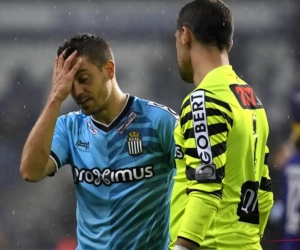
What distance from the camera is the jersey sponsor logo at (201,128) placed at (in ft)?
8.91

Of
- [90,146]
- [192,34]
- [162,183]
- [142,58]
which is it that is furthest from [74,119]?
[142,58]

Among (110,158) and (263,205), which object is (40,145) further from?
(263,205)

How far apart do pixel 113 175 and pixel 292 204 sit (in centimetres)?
193

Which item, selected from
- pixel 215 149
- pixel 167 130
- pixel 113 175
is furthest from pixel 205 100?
pixel 113 175

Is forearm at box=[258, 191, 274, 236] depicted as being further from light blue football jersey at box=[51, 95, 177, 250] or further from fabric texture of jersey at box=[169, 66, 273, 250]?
light blue football jersey at box=[51, 95, 177, 250]

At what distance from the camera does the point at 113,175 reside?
11.2 ft

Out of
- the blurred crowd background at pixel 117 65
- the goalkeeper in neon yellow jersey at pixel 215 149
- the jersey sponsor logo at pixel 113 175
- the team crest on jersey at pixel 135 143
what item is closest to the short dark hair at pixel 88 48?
the team crest on jersey at pixel 135 143

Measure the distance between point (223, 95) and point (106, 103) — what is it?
2.51ft

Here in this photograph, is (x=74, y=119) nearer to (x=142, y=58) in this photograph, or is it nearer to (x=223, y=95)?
(x=223, y=95)

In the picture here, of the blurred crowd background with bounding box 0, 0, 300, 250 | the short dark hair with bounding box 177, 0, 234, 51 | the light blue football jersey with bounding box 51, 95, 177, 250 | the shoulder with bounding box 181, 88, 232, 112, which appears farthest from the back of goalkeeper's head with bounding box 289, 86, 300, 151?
the shoulder with bounding box 181, 88, 232, 112

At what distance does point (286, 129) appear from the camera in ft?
16.9

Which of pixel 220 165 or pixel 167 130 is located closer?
pixel 220 165

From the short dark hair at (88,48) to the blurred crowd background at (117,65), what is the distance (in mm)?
1746

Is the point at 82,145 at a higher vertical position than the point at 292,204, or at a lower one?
higher
